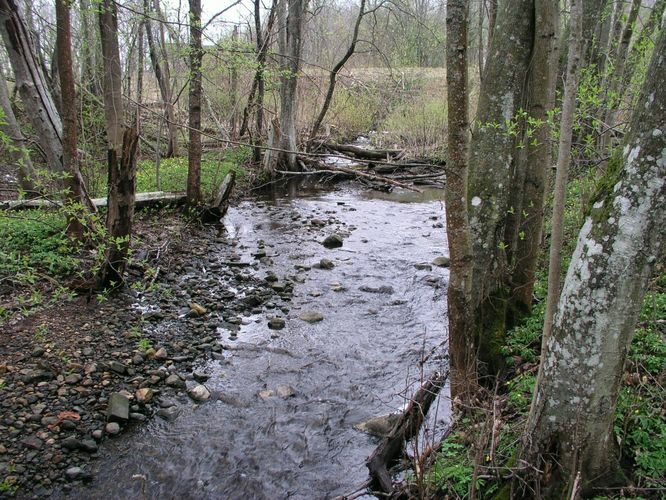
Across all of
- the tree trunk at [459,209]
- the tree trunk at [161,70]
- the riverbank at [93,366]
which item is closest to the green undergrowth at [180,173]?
the tree trunk at [161,70]

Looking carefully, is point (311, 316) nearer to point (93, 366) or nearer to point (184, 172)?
point (93, 366)

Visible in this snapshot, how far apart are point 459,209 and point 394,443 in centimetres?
196

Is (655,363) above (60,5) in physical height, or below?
below

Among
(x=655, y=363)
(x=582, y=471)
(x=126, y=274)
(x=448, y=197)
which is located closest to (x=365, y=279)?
(x=126, y=274)

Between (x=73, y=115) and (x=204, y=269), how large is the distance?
2.89 metres

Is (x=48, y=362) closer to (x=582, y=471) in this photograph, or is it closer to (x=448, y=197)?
(x=448, y=197)

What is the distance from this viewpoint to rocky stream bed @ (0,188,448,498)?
3773 mm

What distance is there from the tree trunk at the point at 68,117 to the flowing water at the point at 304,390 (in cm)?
276

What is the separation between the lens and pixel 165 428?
4.27 m

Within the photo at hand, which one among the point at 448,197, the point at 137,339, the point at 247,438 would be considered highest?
the point at 448,197

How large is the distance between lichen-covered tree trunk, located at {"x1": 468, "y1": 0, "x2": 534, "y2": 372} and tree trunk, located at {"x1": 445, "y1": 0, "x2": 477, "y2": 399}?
461 millimetres

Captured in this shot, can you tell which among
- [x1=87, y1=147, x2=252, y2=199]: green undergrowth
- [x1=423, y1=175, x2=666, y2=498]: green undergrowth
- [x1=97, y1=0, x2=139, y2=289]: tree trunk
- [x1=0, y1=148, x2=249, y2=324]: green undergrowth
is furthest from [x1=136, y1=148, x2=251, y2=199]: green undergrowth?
[x1=423, y1=175, x2=666, y2=498]: green undergrowth

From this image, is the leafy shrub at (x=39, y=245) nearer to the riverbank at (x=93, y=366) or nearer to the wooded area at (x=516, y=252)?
the wooded area at (x=516, y=252)

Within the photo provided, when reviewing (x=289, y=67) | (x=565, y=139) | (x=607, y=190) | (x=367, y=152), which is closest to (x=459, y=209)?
(x=565, y=139)
